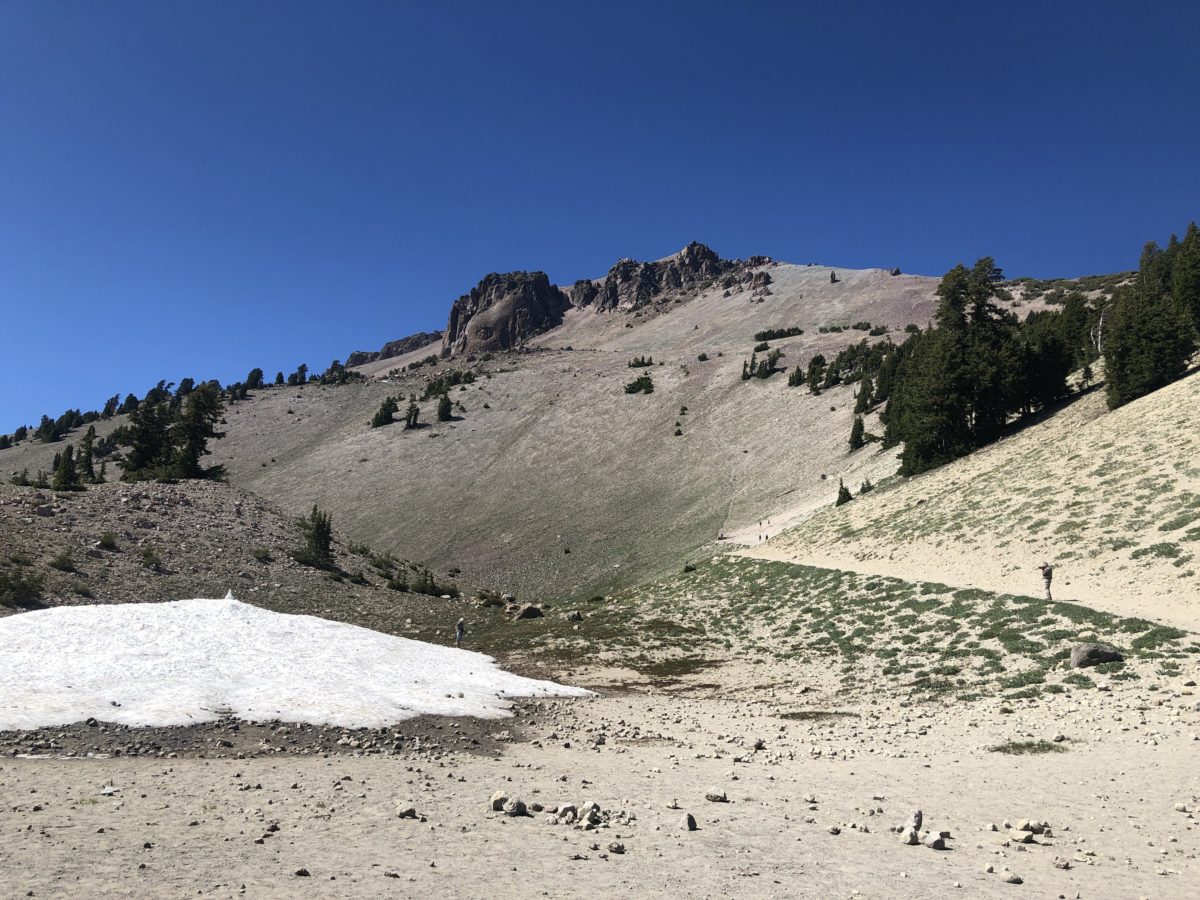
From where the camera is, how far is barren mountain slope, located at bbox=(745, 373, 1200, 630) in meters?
23.5

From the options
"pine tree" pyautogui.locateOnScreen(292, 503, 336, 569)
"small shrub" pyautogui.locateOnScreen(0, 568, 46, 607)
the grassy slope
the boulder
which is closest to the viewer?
the boulder

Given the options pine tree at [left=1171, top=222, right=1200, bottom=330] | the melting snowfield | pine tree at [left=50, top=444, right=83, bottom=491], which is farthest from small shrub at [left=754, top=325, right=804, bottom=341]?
the melting snowfield

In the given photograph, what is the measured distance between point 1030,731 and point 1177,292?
207 ft

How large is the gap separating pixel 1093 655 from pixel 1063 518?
1590 centimetres

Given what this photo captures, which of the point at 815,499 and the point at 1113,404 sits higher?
the point at 1113,404

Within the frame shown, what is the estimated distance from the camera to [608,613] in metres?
39.5

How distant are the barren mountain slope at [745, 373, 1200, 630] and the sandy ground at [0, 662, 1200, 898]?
34.5ft

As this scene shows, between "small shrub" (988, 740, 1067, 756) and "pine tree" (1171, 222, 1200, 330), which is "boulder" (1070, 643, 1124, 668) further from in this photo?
"pine tree" (1171, 222, 1200, 330)

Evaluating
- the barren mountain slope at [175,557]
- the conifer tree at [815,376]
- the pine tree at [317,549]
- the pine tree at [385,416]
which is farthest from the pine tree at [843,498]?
the pine tree at [385,416]

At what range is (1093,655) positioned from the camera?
17.3 m

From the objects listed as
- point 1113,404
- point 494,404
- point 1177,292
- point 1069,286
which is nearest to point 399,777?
point 1113,404

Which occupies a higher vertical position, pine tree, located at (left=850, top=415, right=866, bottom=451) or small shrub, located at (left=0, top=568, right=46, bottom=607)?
pine tree, located at (left=850, top=415, right=866, bottom=451)

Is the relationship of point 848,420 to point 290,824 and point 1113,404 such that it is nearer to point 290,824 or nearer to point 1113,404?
point 1113,404

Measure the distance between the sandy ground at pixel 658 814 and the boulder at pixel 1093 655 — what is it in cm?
189
